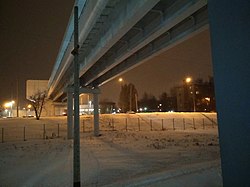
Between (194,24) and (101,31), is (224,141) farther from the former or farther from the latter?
(101,31)

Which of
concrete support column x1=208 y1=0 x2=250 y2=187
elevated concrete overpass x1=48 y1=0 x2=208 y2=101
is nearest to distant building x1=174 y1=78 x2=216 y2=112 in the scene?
elevated concrete overpass x1=48 y1=0 x2=208 y2=101

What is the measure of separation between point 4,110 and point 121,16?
10882 centimetres

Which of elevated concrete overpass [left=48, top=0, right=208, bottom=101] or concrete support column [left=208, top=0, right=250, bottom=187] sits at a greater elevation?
elevated concrete overpass [left=48, top=0, right=208, bottom=101]

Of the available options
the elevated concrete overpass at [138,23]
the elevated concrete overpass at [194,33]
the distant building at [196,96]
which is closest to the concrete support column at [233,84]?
the elevated concrete overpass at [194,33]

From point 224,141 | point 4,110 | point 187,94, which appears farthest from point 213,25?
point 4,110

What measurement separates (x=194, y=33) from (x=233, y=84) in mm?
9078

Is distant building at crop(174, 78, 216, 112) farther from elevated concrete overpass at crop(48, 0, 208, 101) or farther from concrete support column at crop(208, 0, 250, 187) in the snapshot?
concrete support column at crop(208, 0, 250, 187)

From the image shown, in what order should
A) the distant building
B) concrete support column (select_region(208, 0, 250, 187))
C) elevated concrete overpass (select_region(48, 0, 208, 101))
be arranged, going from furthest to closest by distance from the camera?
the distant building, elevated concrete overpass (select_region(48, 0, 208, 101)), concrete support column (select_region(208, 0, 250, 187))

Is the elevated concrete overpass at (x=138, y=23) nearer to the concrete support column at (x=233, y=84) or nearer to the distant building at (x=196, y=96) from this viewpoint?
the concrete support column at (x=233, y=84)

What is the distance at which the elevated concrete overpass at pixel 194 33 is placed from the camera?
2162mm

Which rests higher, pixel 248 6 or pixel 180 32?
pixel 180 32

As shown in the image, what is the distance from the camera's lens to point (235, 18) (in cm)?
224

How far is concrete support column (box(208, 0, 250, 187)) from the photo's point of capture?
2.13 meters

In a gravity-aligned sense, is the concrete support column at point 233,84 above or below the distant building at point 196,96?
below
